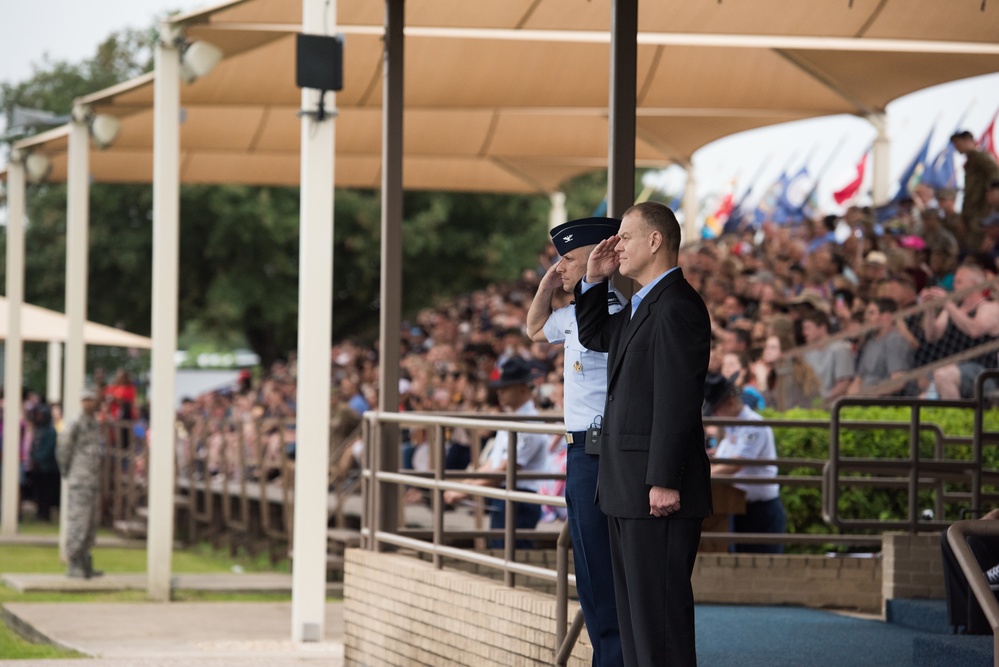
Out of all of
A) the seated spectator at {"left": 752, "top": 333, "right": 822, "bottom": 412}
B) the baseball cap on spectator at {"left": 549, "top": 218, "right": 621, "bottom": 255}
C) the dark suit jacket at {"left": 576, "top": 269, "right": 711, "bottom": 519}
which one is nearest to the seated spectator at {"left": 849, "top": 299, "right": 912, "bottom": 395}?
the seated spectator at {"left": 752, "top": 333, "right": 822, "bottom": 412}

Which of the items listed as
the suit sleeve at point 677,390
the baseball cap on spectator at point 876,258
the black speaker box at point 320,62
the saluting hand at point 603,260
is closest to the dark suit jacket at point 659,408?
the suit sleeve at point 677,390

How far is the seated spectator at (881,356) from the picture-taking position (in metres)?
13.5

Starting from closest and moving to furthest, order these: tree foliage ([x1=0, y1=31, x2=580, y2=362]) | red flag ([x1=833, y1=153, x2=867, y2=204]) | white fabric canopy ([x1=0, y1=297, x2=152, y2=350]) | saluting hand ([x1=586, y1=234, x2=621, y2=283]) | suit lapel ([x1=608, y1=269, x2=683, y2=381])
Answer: suit lapel ([x1=608, y1=269, x2=683, y2=381]) < saluting hand ([x1=586, y1=234, x2=621, y2=283]) < white fabric canopy ([x1=0, y1=297, x2=152, y2=350]) < red flag ([x1=833, y1=153, x2=867, y2=204]) < tree foliage ([x1=0, y1=31, x2=580, y2=362])

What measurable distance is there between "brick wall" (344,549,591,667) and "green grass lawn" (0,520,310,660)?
3.34 m

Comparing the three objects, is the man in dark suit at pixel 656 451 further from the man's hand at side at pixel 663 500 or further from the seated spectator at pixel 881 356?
the seated spectator at pixel 881 356

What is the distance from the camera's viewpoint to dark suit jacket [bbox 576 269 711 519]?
5.43 m

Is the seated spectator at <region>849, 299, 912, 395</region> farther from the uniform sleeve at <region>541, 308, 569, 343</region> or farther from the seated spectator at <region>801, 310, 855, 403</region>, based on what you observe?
the uniform sleeve at <region>541, 308, 569, 343</region>

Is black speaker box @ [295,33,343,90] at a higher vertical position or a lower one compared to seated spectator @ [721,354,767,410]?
higher

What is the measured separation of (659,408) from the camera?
5445mm

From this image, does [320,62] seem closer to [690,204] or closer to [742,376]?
[742,376]

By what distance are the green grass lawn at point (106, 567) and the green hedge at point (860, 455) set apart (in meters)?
5.71

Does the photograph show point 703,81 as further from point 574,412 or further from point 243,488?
point 574,412

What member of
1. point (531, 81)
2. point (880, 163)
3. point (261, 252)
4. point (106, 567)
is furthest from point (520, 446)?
point (261, 252)

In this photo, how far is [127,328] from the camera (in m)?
41.3
